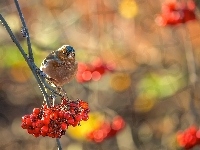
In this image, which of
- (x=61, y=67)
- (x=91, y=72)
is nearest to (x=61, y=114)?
(x=61, y=67)

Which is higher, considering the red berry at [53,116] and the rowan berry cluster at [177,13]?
the rowan berry cluster at [177,13]

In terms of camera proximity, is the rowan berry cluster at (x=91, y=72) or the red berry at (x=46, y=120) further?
the rowan berry cluster at (x=91, y=72)

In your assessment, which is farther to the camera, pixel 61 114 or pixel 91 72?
pixel 91 72

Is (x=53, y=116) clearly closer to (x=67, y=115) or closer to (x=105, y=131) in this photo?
(x=67, y=115)

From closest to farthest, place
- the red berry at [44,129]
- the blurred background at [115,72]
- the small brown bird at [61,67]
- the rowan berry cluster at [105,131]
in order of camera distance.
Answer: the red berry at [44,129], the small brown bird at [61,67], the rowan berry cluster at [105,131], the blurred background at [115,72]

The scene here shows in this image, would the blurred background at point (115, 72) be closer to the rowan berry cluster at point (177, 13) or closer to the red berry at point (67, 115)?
the rowan berry cluster at point (177, 13)

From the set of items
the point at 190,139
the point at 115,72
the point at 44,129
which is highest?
the point at 115,72

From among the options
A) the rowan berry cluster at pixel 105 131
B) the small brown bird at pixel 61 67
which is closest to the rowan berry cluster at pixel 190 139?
the rowan berry cluster at pixel 105 131
